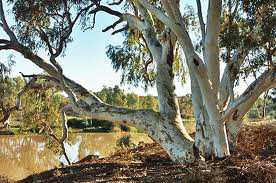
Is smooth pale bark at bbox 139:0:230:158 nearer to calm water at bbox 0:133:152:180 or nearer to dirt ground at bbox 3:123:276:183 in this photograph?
dirt ground at bbox 3:123:276:183

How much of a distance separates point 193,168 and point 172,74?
9.05 feet

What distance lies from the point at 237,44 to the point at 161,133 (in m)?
1.99

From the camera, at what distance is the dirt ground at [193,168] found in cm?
408

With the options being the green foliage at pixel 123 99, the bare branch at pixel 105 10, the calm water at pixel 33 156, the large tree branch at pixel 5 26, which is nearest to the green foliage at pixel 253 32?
the bare branch at pixel 105 10

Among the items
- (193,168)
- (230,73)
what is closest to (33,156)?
(230,73)

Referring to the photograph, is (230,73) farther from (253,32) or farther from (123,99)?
(123,99)

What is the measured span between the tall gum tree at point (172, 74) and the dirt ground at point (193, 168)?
424mm

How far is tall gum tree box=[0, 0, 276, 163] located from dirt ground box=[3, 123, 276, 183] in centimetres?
42

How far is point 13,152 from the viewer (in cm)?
1670

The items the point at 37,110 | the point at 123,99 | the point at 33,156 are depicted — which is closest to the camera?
the point at 37,110

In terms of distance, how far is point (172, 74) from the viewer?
716 cm

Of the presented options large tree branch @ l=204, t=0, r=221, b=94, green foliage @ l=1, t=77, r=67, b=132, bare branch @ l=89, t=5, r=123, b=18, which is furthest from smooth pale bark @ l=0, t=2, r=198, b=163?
green foliage @ l=1, t=77, r=67, b=132

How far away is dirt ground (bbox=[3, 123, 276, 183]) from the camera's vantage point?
4.08 meters

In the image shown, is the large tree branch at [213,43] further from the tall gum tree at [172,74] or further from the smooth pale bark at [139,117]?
the smooth pale bark at [139,117]
